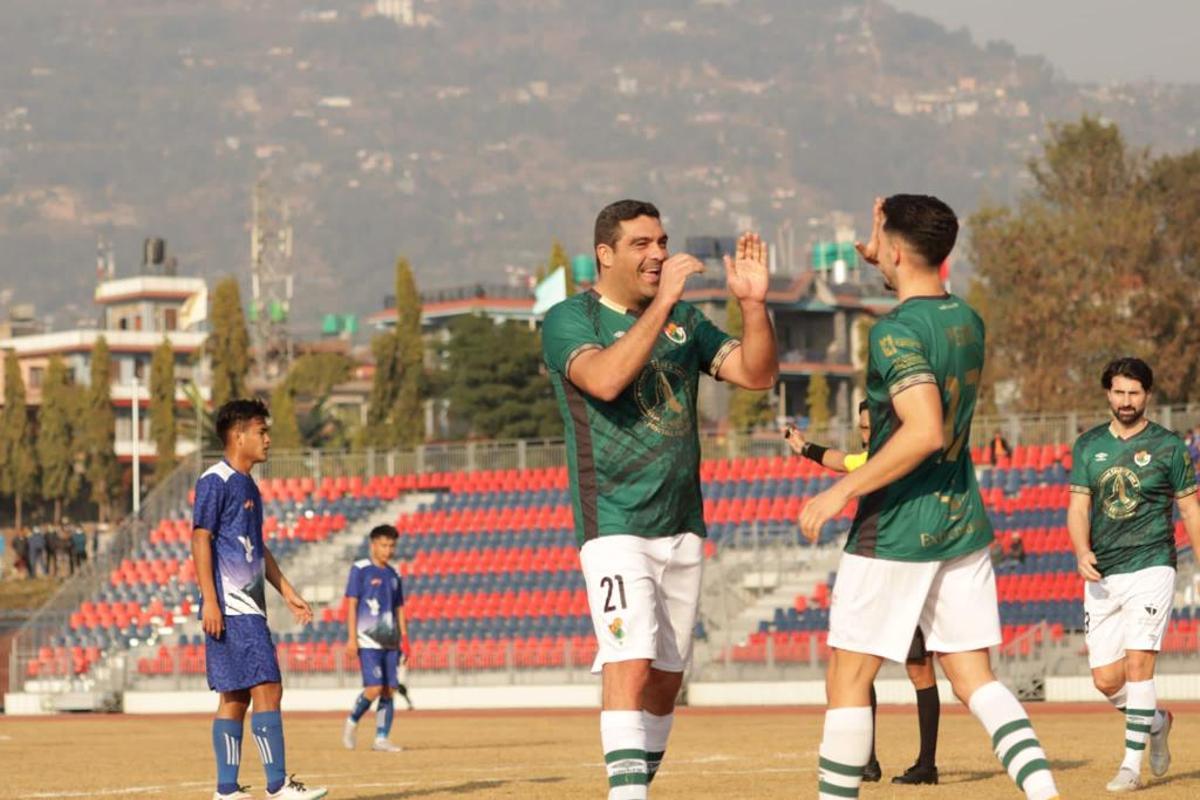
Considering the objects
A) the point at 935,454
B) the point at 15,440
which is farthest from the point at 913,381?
the point at 15,440

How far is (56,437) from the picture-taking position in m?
106

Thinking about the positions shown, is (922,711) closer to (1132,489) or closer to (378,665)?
(1132,489)

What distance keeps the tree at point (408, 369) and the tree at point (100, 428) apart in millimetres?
16463

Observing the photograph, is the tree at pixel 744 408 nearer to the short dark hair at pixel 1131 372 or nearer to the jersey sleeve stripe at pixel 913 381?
the short dark hair at pixel 1131 372

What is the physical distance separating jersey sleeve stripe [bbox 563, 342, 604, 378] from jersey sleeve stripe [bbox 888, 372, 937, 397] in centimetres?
136

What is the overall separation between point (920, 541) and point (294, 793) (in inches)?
189

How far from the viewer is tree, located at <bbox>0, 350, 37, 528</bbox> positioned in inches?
4114

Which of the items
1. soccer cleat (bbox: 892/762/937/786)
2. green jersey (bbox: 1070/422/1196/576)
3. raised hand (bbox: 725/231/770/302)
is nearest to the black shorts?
soccer cleat (bbox: 892/762/937/786)

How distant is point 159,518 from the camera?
4222cm

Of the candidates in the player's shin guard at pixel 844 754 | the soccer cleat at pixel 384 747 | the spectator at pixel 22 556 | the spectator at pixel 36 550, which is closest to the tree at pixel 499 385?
the spectator at pixel 36 550

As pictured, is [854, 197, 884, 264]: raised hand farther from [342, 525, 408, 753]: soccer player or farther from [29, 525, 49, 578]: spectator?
[29, 525, 49, 578]: spectator

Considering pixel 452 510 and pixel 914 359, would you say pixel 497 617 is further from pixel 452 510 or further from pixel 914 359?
pixel 914 359

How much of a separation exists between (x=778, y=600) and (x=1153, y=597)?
73.9 feet

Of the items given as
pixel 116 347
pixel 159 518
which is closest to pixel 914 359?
pixel 159 518
